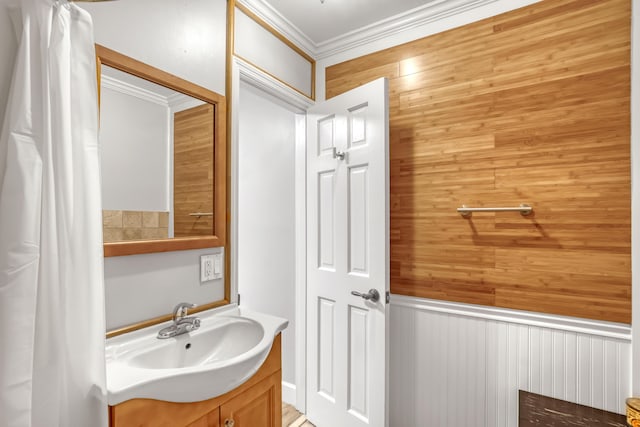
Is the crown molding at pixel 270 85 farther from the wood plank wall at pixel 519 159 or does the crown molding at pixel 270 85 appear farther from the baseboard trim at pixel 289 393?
the baseboard trim at pixel 289 393

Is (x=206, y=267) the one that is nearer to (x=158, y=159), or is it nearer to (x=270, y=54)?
(x=158, y=159)

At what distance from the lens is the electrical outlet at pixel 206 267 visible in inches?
57.6

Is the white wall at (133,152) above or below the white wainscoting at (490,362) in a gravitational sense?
above

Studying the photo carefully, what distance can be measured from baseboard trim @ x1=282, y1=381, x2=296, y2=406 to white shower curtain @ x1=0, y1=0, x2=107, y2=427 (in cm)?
171

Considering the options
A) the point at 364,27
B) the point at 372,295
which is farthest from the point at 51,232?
the point at 364,27

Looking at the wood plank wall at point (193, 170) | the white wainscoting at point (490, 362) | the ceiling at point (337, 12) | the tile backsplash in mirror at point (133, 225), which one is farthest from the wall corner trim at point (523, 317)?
the ceiling at point (337, 12)

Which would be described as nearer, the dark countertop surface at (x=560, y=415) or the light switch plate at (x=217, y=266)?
the dark countertop surface at (x=560, y=415)

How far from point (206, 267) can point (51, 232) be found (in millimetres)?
745

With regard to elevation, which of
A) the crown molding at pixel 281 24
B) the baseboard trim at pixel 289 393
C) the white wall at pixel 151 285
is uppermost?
the crown molding at pixel 281 24

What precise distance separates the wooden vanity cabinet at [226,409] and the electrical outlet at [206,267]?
423 millimetres

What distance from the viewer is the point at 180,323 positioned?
1.28m

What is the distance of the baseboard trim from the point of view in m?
2.30

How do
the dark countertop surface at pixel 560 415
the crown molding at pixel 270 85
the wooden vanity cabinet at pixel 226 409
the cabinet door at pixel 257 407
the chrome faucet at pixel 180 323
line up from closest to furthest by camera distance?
the wooden vanity cabinet at pixel 226 409, the cabinet door at pixel 257 407, the chrome faucet at pixel 180 323, the dark countertop surface at pixel 560 415, the crown molding at pixel 270 85

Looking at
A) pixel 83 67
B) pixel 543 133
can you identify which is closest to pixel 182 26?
pixel 83 67
